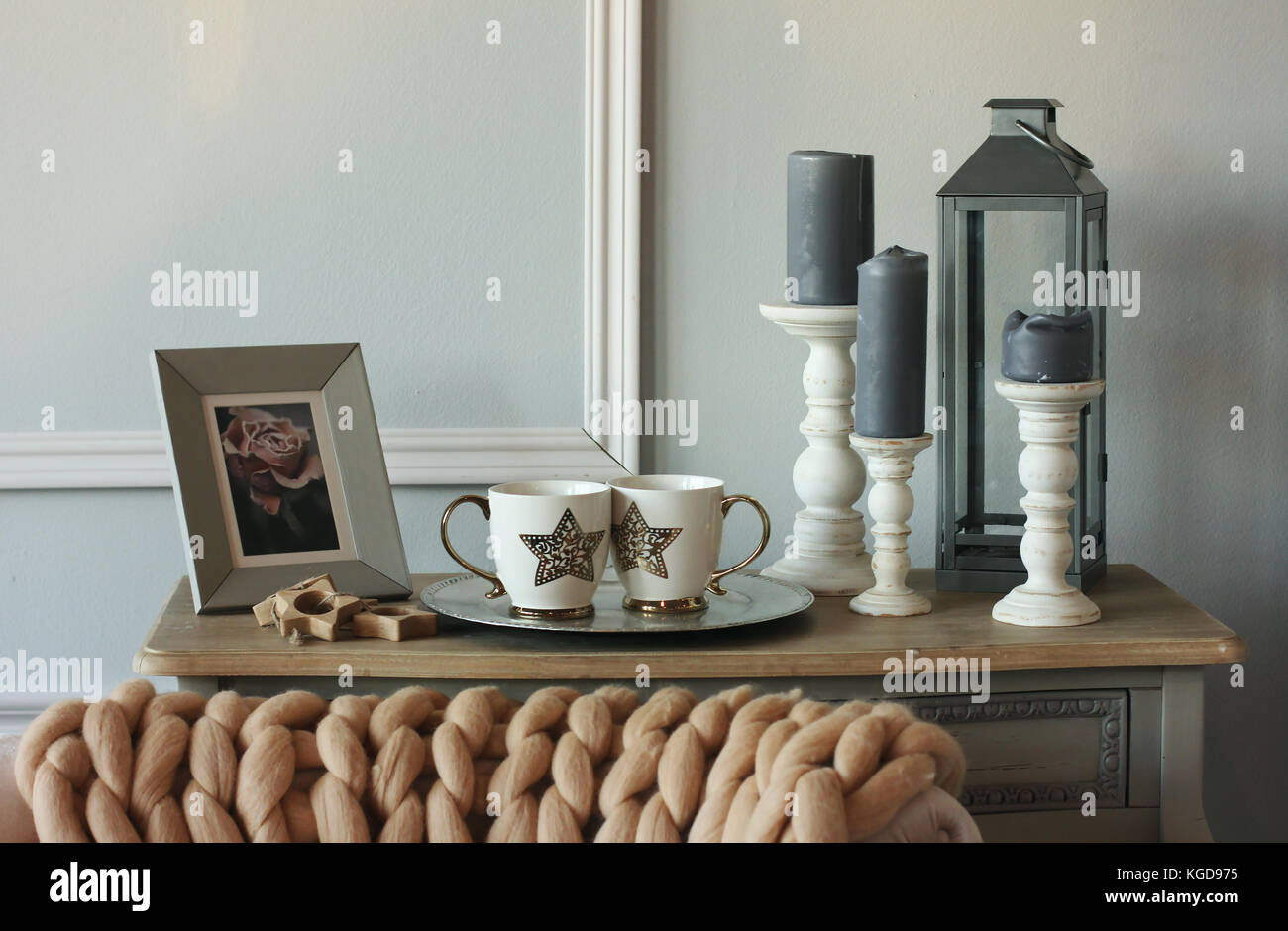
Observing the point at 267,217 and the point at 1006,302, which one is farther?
the point at 267,217

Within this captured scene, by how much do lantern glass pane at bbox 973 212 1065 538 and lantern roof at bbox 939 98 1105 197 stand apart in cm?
2

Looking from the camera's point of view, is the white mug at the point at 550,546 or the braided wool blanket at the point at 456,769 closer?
the braided wool blanket at the point at 456,769

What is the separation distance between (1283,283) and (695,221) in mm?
635

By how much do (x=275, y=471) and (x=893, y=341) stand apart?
583 mm

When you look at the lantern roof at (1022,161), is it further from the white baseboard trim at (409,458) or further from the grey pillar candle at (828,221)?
the white baseboard trim at (409,458)

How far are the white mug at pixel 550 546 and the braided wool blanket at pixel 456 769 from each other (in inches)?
15.3

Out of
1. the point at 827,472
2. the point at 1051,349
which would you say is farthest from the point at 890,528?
the point at 1051,349

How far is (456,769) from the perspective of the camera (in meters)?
0.72

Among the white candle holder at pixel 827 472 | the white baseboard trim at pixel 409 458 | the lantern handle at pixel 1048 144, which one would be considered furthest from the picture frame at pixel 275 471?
the lantern handle at pixel 1048 144

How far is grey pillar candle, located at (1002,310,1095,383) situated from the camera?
118cm

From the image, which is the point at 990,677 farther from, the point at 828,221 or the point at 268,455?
the point at 268,455

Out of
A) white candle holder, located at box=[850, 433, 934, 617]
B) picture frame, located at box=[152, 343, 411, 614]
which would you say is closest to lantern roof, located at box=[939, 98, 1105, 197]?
white candle holder, located at box=[850, 433, 934, 617]

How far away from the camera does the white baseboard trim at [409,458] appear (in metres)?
1.47
